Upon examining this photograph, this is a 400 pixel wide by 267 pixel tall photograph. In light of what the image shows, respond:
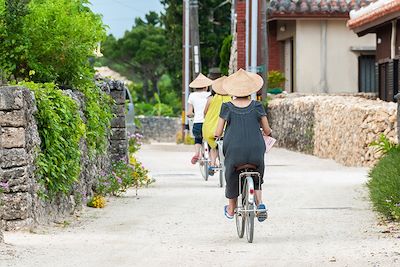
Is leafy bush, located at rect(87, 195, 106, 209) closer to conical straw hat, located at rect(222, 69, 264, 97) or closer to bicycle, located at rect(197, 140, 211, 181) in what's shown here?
conical straw hat, located at rect(222, 69, 264, 97)

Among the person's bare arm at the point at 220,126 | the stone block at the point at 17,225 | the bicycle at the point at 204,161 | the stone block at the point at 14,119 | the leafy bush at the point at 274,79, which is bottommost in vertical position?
the stone block at the point at 17,225

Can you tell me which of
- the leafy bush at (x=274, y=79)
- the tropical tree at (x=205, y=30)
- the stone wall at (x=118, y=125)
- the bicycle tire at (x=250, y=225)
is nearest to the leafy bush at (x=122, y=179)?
the stone wall at (x=118, y=125)

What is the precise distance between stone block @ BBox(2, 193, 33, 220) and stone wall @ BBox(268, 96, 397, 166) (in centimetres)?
1243

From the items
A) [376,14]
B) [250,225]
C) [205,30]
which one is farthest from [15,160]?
[205,30]

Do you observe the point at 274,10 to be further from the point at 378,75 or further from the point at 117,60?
the point at 117,60

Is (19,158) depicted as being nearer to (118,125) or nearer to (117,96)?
(117,96)

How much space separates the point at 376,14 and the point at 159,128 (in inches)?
1292

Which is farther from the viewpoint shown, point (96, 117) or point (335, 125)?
point (335, 125)

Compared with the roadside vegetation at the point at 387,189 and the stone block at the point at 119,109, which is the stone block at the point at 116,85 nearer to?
the stone block at the point at 119,109

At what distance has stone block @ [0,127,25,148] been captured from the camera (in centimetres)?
1384

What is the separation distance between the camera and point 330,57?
42.5 m

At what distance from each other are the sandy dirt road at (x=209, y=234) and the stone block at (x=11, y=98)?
1.31 meters

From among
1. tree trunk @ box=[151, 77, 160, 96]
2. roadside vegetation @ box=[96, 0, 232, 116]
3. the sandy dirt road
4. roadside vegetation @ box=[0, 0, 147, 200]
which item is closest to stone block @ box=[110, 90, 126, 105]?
the sandy dirt road

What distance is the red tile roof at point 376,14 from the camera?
29039mm
